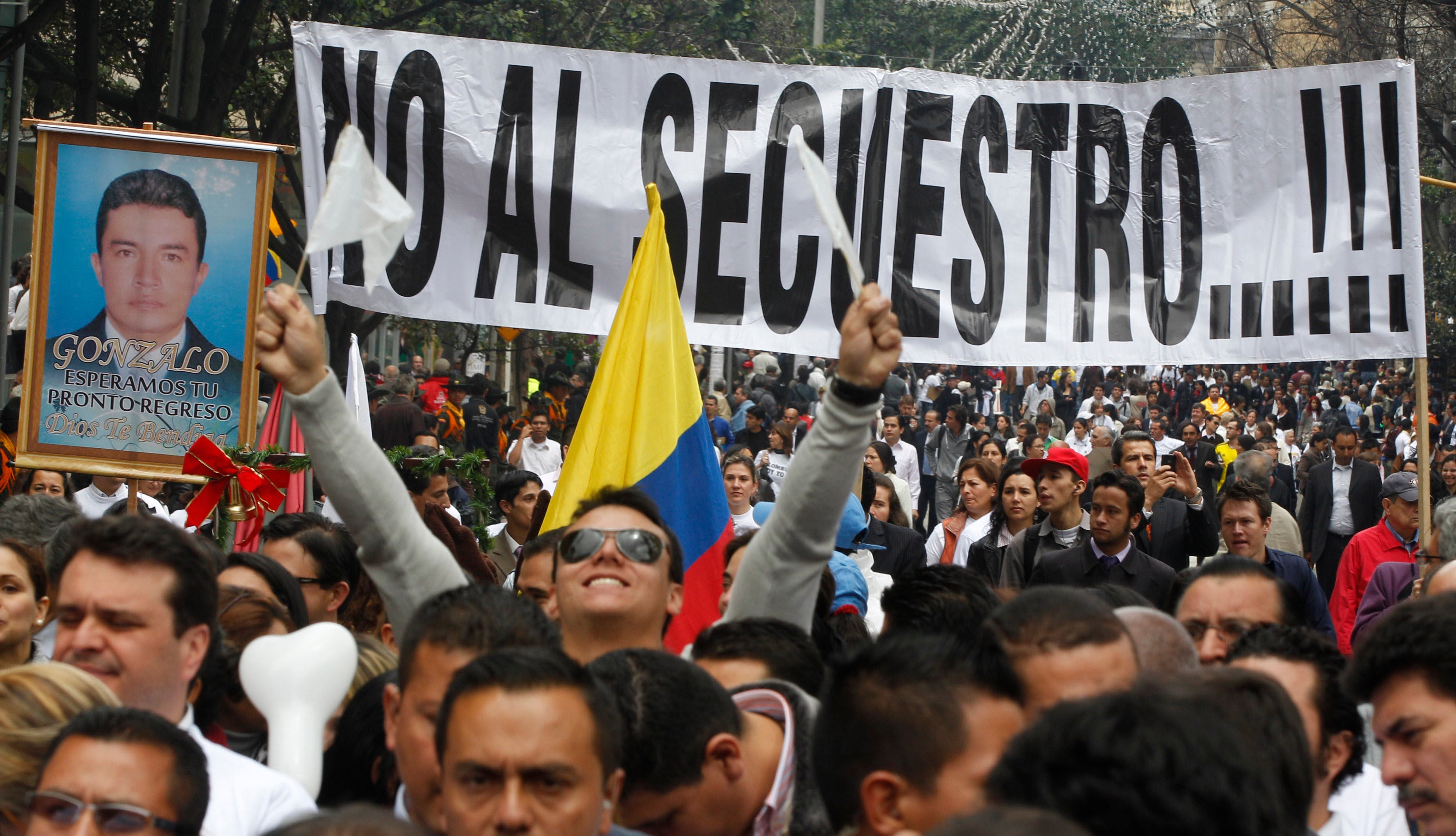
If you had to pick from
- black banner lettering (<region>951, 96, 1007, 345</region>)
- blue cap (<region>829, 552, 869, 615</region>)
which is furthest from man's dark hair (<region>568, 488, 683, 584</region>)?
black banner lettering (<region>951, 96, 1007, 345</region>)

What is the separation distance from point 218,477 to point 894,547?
140 inches

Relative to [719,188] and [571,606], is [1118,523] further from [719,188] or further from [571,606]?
[571,606]

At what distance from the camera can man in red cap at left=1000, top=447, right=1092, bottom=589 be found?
24.0ft

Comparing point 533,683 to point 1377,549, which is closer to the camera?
point 533,683

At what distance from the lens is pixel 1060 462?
7.45 m

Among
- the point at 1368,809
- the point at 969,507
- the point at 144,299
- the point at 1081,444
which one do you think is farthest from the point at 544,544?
the point at 1081,444

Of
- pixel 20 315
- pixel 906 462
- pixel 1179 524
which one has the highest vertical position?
pixel 20 315

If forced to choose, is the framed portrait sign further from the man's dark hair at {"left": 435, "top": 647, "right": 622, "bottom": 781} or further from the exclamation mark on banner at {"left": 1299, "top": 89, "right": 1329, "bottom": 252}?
the exclamation mark on banner at {"left": 1299, "top": 89, "right": 1329, "bottom": 252}

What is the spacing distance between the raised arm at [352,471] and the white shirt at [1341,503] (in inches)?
456

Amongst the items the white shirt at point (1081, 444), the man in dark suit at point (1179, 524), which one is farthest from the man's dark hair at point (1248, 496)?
the white shirt at point (1081, 444)

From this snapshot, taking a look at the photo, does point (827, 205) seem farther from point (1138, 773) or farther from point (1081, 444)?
point (1081, 444)

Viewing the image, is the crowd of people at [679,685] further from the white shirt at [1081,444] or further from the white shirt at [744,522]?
the white shirt at [1081,444]

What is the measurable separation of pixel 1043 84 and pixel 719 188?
1.58 metres

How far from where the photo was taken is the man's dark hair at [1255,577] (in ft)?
14.8
